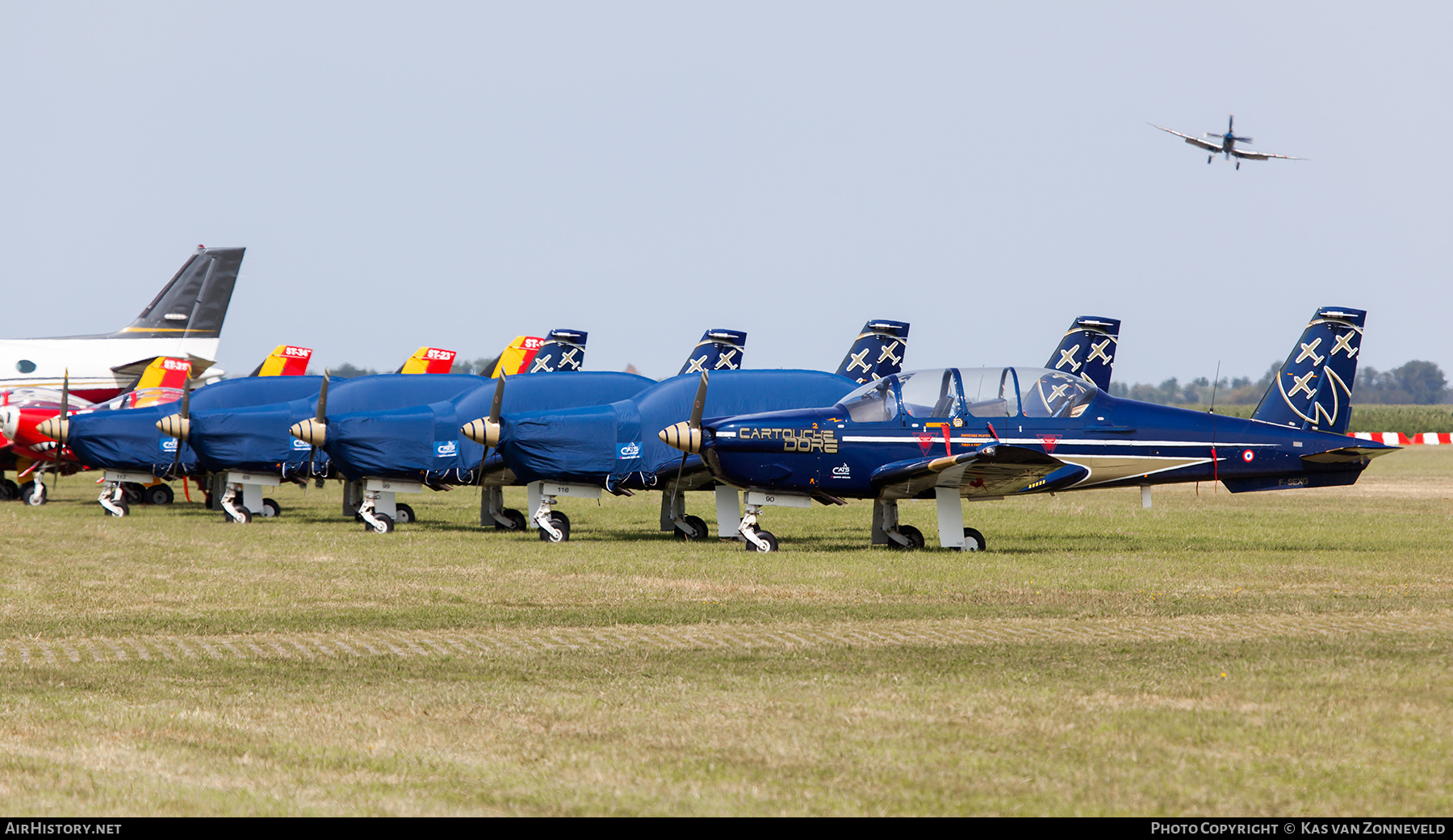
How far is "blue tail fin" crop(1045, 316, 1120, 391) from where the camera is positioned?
2234 cm

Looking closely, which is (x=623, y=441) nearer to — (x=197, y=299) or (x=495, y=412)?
→ (x=495, y=412)

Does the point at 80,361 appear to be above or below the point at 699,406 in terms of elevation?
below

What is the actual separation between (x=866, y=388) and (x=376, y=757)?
10332mm

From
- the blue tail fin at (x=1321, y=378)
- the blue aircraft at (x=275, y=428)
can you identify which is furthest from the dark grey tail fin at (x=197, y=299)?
the blue tail fin at (x=1321, y=378)

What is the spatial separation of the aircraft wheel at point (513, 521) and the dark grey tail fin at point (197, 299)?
1856 cm

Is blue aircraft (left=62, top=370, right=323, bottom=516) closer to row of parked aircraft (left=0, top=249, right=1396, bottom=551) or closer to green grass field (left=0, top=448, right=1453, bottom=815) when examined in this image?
row of parked aircraft (left=0, top=249, right=1396, bottom=551)

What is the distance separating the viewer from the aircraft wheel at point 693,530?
16766mm

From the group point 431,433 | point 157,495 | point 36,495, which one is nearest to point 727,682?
point 431,433

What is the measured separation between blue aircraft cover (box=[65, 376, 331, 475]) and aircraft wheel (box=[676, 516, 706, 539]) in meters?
7.10

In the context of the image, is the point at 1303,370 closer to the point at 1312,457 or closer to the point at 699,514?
the point at 1312,457

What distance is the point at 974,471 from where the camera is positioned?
1420cm

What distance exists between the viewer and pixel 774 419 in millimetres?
14719

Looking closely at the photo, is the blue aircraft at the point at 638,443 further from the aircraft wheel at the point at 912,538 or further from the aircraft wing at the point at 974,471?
the aircraft wing at the point at 974,471

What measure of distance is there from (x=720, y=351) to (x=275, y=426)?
20.8 feet
